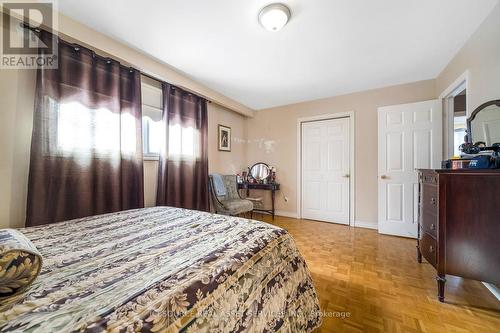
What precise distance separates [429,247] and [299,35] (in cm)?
230

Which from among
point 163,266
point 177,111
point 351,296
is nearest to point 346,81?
point 177,111

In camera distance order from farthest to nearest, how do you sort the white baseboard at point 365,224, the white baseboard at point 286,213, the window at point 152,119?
the white baseboard at point 286,213 < the white baseboard at point 365,224 < the window at point 152,119

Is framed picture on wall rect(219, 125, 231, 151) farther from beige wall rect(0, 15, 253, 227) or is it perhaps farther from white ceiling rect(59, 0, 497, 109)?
beige wall rect(0, 15, 253, 227)

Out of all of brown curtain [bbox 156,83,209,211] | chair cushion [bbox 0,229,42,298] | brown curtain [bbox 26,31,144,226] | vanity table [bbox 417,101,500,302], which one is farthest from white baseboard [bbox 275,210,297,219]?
chair cushion [bbox 0,229,42,298]

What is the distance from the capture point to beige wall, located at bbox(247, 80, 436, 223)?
3238 mm

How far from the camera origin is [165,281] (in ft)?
2.31

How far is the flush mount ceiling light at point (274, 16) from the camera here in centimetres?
160

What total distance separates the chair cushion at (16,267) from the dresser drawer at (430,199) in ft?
7.97

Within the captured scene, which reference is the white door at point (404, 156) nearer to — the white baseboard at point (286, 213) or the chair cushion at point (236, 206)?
the white baseboard at point (286, 213)

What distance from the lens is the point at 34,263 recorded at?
2.19 ft

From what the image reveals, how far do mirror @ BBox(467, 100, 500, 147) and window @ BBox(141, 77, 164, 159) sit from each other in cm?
342

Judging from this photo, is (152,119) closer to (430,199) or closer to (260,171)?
(260,171)

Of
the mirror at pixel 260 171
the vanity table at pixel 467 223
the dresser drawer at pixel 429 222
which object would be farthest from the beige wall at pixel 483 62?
the mirror at pixel 260 171

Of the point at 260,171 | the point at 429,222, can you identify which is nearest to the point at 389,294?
the point at 429,222
